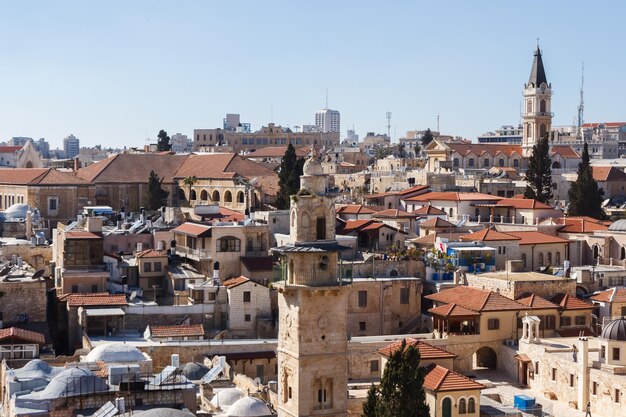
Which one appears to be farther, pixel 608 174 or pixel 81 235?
pixel 608 174

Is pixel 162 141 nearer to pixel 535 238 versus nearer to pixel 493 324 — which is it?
pixel 535 238

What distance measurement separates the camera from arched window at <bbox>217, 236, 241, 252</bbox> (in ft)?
174

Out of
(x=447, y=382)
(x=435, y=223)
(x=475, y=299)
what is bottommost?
(x=447, y=382)

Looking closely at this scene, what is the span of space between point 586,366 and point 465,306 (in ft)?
25.6

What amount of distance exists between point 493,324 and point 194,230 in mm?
15723

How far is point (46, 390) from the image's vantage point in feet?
94.8

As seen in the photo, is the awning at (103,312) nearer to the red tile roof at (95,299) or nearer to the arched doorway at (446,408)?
the red tile roof at (95,299)

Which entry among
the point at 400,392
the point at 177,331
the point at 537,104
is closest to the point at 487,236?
the point at 177,331

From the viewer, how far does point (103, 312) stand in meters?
44.3

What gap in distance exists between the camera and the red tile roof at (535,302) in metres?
48.0

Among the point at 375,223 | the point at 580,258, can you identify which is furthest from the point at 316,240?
the point at 580,258

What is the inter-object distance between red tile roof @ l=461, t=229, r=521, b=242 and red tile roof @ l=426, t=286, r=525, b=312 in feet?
22.1

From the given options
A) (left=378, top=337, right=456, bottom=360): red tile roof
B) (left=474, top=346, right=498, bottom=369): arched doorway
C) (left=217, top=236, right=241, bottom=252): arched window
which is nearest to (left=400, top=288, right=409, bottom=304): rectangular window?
(left=474, top=346, right=498, bottom=369): arched doorway

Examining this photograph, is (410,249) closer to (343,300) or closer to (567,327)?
(567,327)
